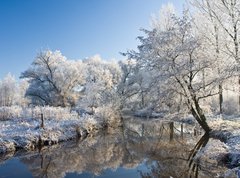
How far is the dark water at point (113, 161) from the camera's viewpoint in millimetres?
13672

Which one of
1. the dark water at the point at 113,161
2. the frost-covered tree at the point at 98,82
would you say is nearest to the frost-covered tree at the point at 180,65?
the dark water at the point at 113,161

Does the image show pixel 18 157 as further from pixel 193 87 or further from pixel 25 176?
pixel 193 87

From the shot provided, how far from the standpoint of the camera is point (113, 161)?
16859 millimetres

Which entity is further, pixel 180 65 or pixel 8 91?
pixel 8 91

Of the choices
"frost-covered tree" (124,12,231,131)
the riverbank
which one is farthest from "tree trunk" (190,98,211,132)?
the riverbank

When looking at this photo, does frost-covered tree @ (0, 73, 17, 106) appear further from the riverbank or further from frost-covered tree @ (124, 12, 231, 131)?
frost-covered tree @ (124, 12, 231, 131)

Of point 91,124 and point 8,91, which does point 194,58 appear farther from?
point 8,91

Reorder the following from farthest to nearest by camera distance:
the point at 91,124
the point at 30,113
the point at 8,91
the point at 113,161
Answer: the point at 8,91
the point at 91,124
the point at 30,113
the point at 113,161

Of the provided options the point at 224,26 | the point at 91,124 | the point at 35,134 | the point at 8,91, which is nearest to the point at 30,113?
the point at 91,124

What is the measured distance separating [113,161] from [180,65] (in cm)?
747

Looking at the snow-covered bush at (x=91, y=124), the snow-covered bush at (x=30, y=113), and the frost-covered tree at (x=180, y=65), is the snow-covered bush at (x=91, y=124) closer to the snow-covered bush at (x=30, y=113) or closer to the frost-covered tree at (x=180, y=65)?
the snow-covered bush at (x=30, y=113)

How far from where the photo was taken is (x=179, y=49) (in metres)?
20.1

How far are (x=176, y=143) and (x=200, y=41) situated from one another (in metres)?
6.64

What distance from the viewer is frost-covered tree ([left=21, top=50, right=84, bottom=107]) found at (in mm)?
50375
